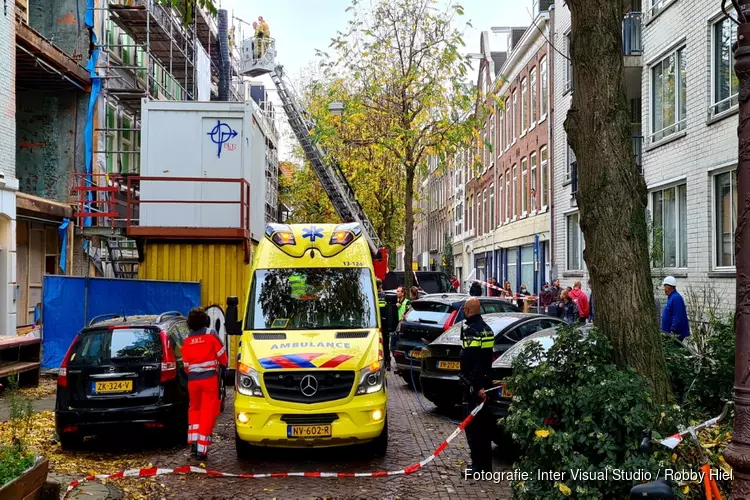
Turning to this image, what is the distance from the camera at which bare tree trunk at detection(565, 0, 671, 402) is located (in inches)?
239

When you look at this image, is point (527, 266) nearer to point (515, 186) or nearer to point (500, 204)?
point (515, 186)

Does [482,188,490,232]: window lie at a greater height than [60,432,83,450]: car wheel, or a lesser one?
greater

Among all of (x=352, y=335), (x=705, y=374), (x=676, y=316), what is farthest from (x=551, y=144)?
(x=705, y=374)

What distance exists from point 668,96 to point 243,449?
15489mm

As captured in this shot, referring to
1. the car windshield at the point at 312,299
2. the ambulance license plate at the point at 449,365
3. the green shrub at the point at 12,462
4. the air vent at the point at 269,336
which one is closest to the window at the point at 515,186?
the ambulance license plate at the point at 449,365

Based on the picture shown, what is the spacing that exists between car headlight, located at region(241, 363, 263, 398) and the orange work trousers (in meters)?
0.48

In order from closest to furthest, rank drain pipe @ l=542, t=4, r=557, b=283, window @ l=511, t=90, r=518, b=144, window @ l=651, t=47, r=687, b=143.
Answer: window @ l=651, t=47, r=687, b=143, drain pipe @ l=542, t=4, r=557, b=283, window @ l=511, t=90, r=518, b=144

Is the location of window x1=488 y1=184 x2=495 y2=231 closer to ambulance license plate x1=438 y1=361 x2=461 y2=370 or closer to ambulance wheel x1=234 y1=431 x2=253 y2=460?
ambulance license plate x1=438 y1=361 x2=461 y2=370

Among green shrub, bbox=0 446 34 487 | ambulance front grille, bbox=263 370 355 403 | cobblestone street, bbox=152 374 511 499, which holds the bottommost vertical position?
cobblestone street, bbox=152 374 511 499

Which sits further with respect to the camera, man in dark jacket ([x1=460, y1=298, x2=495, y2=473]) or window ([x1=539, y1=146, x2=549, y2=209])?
window ([x1=539, y1=146, x2=549, y2=209])

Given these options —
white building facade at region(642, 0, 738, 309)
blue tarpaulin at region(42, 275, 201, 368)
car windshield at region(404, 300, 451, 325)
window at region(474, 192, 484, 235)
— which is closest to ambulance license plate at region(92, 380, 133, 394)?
blue tarpaulin at region(42, 275, 201, 368)

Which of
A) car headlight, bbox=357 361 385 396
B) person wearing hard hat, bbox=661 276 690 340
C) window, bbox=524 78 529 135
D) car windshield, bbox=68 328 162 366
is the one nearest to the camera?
car headlight, bbox=357 361 385 396

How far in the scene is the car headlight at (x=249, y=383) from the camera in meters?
7.92

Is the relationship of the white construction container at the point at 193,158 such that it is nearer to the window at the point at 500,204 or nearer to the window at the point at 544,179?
the window at the point at 544,179
